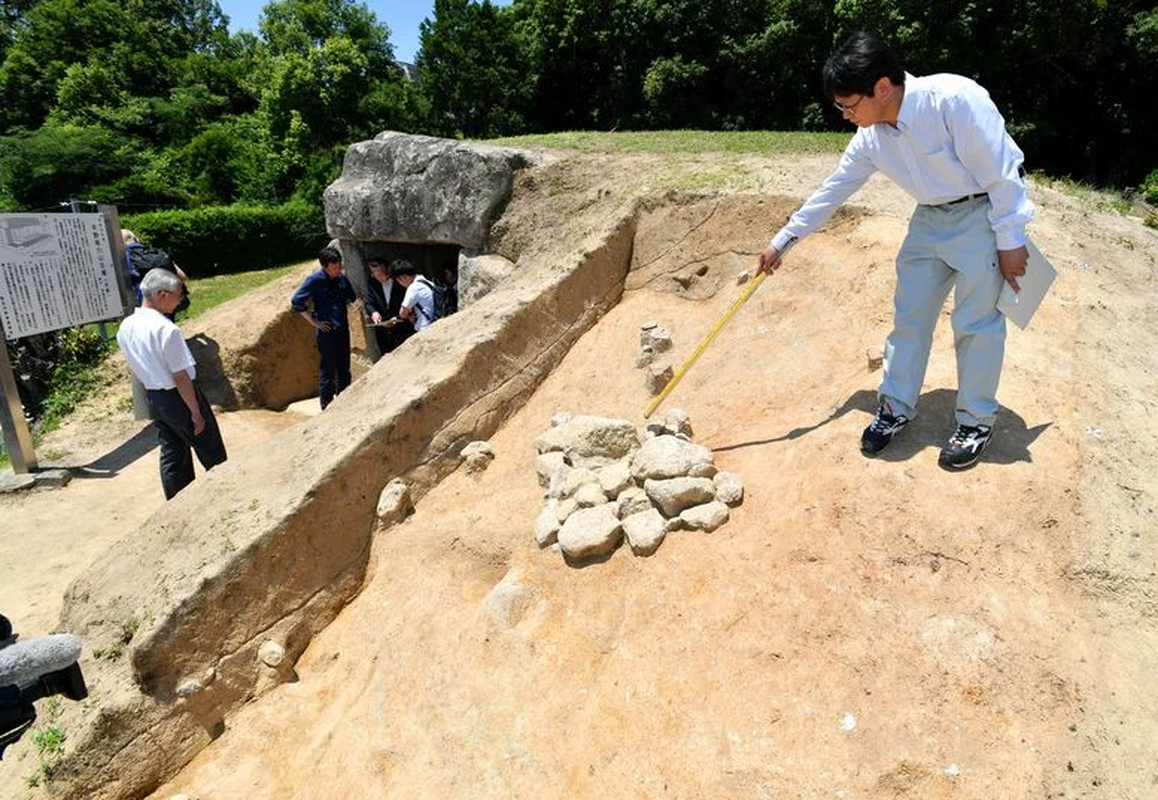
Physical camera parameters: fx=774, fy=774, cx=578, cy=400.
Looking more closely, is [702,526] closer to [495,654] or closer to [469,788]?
[495,654]

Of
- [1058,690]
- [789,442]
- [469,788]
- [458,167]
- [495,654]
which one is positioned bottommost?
[469,788]

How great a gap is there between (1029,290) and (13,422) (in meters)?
8.31

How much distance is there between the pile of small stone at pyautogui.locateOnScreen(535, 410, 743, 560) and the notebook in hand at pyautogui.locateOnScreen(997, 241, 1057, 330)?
135 cm

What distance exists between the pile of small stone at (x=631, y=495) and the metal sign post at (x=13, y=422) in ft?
19.5

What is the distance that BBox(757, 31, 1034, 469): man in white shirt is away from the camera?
300 cm

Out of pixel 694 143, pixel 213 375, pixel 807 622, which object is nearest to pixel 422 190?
pixel 694 143

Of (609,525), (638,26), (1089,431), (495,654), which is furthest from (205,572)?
(638,26)

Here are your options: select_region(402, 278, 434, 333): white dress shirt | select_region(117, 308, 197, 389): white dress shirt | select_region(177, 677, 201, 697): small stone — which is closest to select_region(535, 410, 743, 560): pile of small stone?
select_region(177, 677, 201, 697): small stone

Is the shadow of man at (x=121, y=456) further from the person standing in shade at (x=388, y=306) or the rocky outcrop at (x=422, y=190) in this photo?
the rocky outcrop at (x=422, y=190)

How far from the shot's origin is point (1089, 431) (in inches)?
138

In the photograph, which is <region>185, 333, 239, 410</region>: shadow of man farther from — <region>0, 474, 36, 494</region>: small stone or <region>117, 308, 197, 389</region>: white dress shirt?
<region>117, 308, 197, 389</region>: white dress shirt

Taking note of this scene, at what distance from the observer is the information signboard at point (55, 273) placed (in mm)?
7234

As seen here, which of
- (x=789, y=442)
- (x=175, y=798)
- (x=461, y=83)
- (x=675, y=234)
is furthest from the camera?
(x=461, y=83)

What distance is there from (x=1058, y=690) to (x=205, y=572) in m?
3.75
